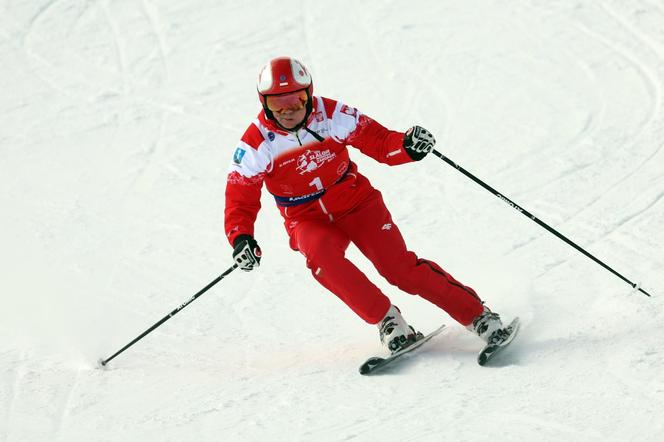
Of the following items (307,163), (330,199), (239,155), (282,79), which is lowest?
(330,199)

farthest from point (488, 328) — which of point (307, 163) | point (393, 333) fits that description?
point (307, 163)

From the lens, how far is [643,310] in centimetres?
565

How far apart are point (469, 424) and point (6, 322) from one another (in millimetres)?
3696

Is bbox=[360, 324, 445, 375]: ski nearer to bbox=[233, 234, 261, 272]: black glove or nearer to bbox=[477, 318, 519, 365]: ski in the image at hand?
bbox=[477, 318, 519, 365]: ski

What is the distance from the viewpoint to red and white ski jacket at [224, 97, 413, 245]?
5582mm

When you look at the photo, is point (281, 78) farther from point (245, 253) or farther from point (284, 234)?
point (284, 234)

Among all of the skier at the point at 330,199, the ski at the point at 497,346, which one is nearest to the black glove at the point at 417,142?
the skier at the point at 330,199

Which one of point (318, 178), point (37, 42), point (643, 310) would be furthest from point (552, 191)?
point (37, 42)

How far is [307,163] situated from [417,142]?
0.67 m

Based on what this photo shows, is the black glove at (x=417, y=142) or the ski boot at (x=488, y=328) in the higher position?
the black glove at (x=417, y=142)

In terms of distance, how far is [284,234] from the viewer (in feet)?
27.4

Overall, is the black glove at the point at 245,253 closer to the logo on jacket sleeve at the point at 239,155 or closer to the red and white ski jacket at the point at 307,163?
the red and white ski jacket at the point at 307,163

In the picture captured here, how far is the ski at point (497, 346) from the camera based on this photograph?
17.7 ft

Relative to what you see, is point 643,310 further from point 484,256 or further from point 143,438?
point 143,438
